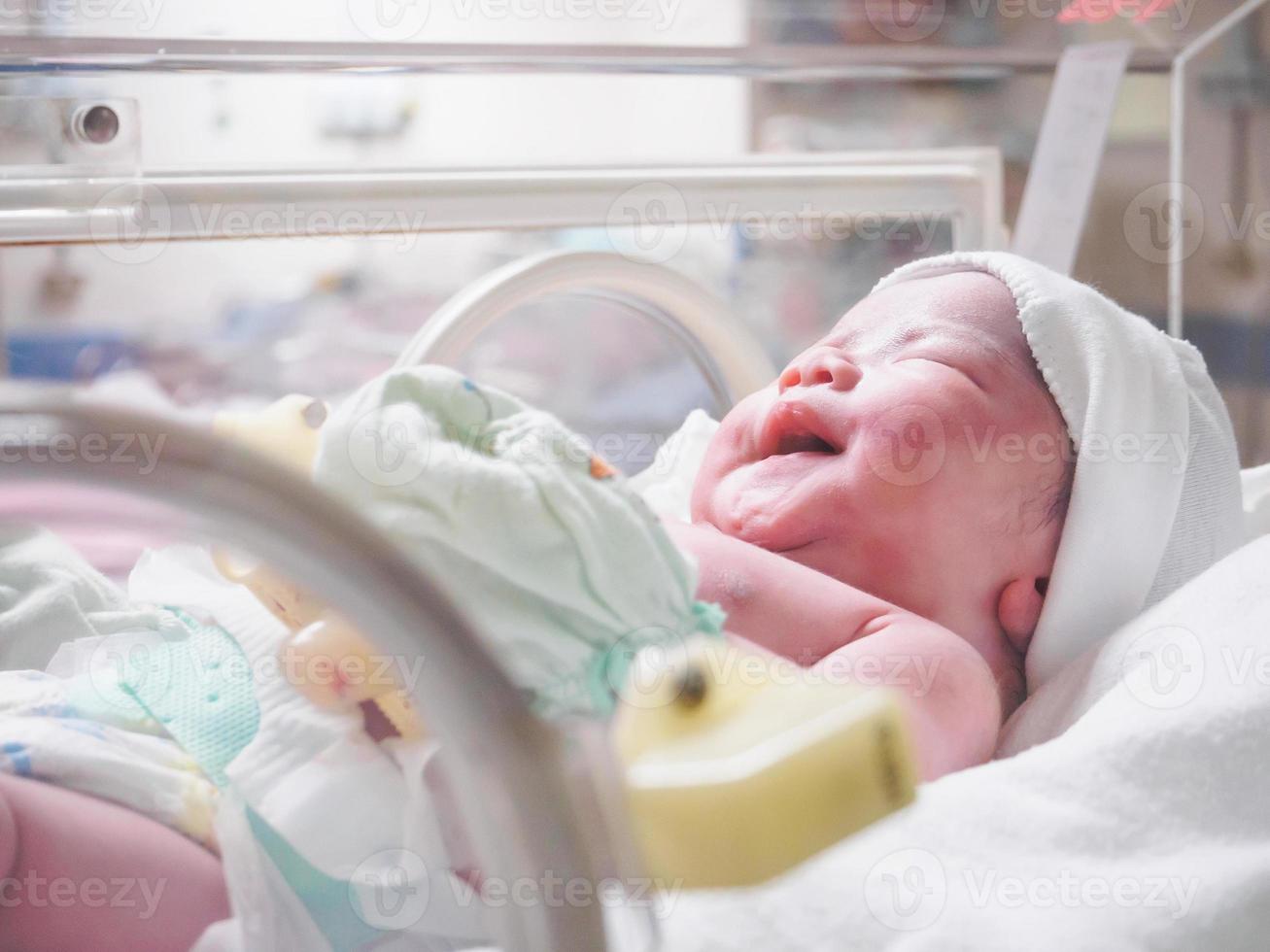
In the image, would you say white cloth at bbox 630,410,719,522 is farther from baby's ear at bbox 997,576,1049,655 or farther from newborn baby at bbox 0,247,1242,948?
baby's ear at bbox 997,576,1049,655

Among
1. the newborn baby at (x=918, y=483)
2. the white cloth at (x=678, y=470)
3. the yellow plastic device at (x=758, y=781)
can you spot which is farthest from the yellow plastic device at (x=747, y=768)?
the white cloth at (x=678, y=470)

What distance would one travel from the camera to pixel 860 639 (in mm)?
793

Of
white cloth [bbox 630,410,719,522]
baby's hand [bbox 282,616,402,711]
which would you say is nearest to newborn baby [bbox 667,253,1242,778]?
white cloth [bbox 630,410,719,522]

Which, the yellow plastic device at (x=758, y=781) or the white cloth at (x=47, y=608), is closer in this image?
the yellow plastic device at (x=758, y=781)

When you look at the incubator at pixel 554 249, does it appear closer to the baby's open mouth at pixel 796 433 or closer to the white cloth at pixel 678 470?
the white cloth at pixel 678 470

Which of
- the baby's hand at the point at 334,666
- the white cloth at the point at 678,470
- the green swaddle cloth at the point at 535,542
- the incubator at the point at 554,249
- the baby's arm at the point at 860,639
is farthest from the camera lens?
the white cloth at the point at 678,470

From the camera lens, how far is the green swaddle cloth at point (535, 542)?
1.73 ft

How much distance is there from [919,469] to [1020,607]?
14 centimetres

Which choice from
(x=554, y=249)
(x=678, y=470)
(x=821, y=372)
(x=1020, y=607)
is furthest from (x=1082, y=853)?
(x=554, y=249)

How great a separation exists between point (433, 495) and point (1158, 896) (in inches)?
16.0

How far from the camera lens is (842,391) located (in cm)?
95

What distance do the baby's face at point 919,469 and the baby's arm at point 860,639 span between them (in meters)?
0.06

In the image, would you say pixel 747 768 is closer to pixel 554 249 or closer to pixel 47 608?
pixel 47 608

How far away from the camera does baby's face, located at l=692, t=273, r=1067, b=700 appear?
0.90 m
